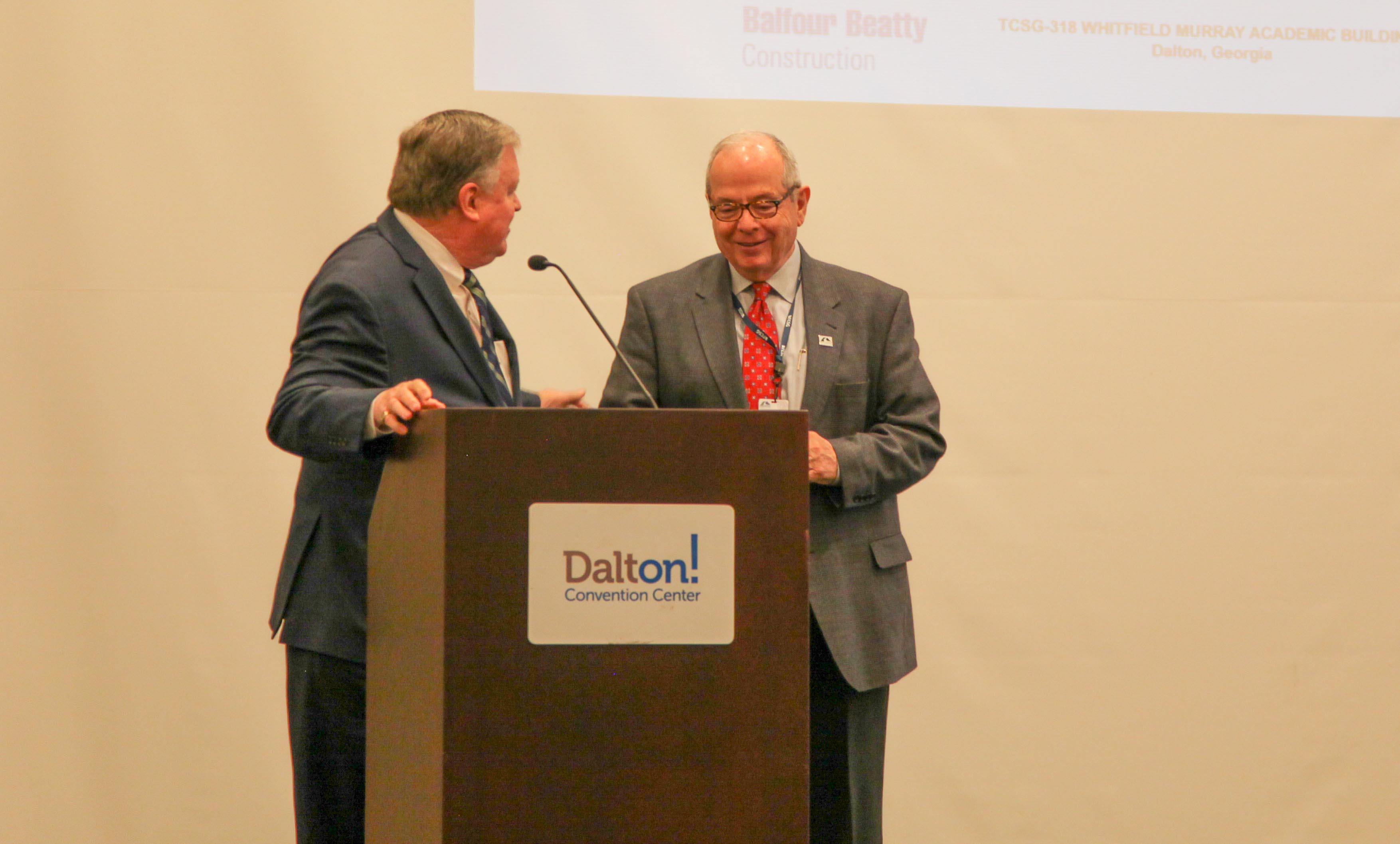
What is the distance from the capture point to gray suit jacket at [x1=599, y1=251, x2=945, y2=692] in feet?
6.52

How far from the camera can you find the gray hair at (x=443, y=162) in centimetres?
194

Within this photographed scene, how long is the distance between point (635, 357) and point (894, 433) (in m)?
0.48

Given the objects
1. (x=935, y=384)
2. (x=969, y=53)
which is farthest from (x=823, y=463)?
(x=969, y=53)

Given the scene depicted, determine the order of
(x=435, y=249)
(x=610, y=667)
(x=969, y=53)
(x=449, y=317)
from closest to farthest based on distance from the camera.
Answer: (x=610, y=667)
(x=449, y=317)
(x=435, y=249)
(x=969, y=53)

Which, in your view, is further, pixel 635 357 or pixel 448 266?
pixel 635 357

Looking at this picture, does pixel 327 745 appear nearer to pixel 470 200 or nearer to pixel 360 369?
pixel 360 369

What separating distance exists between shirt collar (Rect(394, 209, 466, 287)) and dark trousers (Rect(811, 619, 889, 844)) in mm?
823

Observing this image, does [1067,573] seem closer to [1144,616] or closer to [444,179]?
[1144,616]

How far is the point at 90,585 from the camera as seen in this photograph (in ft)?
9.39

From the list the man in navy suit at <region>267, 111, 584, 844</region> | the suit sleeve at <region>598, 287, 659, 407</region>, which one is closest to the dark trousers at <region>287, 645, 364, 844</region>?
the man in navy suit at <region>267, 111, 584, 844</region>

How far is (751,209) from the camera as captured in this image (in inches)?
83.1

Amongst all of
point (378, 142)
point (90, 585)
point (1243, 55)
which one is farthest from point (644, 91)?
point (90, 585)

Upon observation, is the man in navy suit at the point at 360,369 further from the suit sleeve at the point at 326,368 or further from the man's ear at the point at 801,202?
the man's ear at the point at 801,202

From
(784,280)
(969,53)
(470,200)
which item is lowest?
(784,280)
